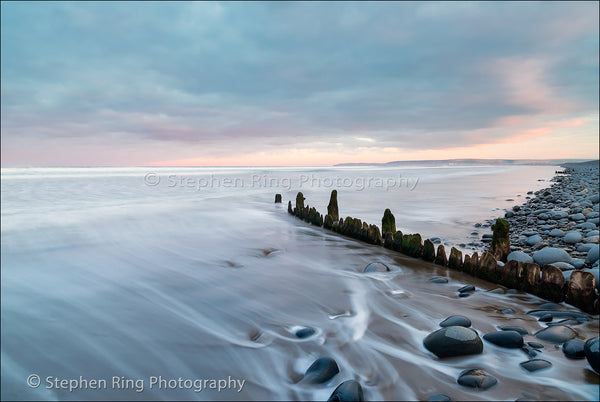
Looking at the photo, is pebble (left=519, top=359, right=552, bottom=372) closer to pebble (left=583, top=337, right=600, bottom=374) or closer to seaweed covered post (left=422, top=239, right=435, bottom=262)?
pebble (left=583, top=337, right=600, bottom=374)

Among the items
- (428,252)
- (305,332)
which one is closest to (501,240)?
(428,252)

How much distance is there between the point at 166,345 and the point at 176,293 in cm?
147

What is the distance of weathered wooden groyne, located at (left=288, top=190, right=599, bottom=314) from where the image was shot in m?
3.84

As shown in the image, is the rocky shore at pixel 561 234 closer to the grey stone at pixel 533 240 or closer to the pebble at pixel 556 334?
the grey stone at pixel 533 240

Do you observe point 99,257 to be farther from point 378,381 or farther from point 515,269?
point 515,269

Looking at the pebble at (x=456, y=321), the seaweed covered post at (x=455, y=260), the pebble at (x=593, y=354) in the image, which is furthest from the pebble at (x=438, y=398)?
the seaweed covered post at (x=455, y=260)

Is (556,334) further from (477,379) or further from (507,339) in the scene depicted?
(477,379)

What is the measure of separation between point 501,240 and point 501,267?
1.23 metres

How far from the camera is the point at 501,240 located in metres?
5.79

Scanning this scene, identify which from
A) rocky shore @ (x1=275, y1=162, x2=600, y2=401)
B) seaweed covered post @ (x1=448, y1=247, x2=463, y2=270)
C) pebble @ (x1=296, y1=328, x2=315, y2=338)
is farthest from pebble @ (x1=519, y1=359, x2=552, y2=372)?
seaweed covered post @ (x1=448, y1=247, x2=463, y2=270)

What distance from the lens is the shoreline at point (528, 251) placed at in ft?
13.3

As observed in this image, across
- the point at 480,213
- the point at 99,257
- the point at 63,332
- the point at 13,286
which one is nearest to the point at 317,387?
the point at 63,332

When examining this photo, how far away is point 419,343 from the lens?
3.34m

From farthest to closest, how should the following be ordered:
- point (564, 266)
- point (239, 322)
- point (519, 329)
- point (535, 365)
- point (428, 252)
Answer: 1. point (428, 252)
2. point (564, 266)
3. point (239, 322)
4. point (519, 329)
5. point (535, 365)
